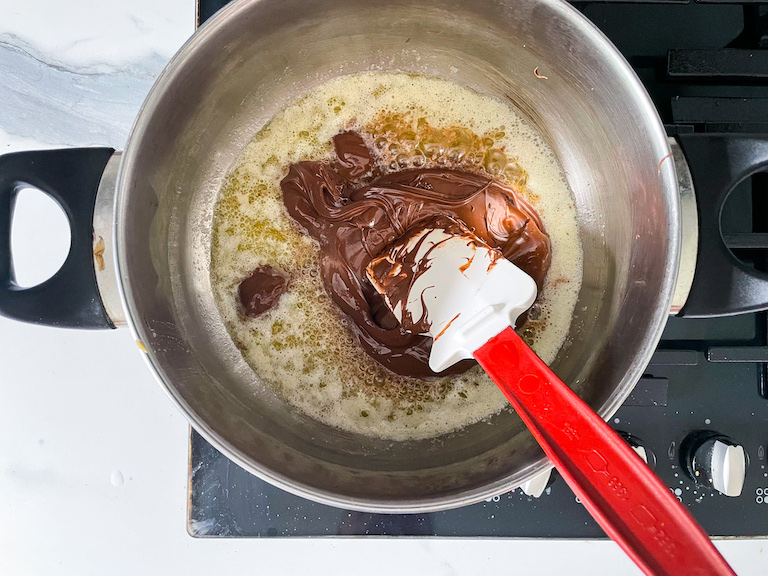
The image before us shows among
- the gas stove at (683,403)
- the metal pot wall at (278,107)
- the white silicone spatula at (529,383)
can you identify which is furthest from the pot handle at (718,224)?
the white silicone spatula at (529,383)

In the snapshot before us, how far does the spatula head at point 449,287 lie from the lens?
74cm

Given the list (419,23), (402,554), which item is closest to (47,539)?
(402,554)

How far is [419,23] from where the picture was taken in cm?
86

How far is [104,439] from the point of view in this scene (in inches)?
41.1

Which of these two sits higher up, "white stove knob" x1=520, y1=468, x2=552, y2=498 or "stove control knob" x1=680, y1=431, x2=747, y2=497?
"stove control knob" x1=680, y1=431, x2=747, y2=497

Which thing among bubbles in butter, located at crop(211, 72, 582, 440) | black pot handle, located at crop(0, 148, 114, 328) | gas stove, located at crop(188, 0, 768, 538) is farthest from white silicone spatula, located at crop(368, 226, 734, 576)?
black pot handle, located at crop(0, 148, 114, 328)

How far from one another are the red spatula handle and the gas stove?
9.9 inches

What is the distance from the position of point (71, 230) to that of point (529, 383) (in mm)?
628

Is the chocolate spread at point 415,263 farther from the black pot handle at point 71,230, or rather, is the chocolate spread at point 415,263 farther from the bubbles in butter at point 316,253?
the black pot handle at point 71,230

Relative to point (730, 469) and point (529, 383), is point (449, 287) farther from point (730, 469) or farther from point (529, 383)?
point (730, 469)

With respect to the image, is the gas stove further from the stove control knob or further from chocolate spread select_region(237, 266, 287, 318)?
chocolate spread select_region(237, 266, 287, 318)

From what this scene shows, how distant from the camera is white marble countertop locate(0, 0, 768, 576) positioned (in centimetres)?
104

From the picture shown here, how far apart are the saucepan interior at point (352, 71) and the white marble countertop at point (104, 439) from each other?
28 centimetres

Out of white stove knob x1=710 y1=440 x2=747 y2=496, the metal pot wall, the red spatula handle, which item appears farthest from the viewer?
white stove knob x1=710 y1=440 x2=747 y2=496
